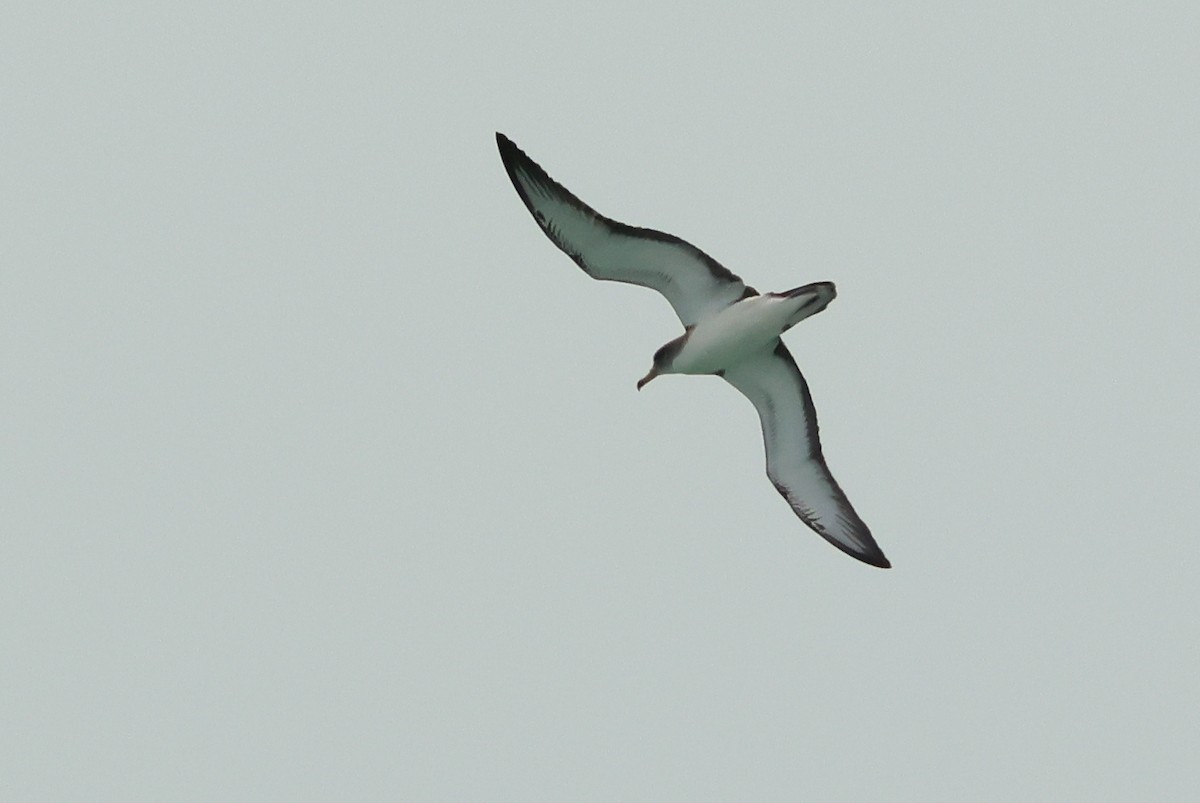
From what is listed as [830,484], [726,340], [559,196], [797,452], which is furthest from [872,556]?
[559,196]

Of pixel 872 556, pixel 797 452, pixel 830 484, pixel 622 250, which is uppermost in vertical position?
pixel 622 250

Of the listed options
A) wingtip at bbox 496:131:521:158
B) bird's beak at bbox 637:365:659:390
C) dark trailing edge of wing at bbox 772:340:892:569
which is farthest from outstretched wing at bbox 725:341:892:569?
wingtip at bbox 496:131:521:158

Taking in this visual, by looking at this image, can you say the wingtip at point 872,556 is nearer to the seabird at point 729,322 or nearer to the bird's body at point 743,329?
the seabird at point 729,322

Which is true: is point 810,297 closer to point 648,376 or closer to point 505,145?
point 648,376

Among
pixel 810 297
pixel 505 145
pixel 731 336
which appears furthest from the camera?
pixel 731 336

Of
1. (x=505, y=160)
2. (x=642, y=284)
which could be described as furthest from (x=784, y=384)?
(x=505, y=160)

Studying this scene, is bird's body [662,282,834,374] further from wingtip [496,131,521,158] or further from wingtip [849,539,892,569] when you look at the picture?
wingtip [496,131,521,158]

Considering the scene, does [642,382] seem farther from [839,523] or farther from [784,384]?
[839,523]
